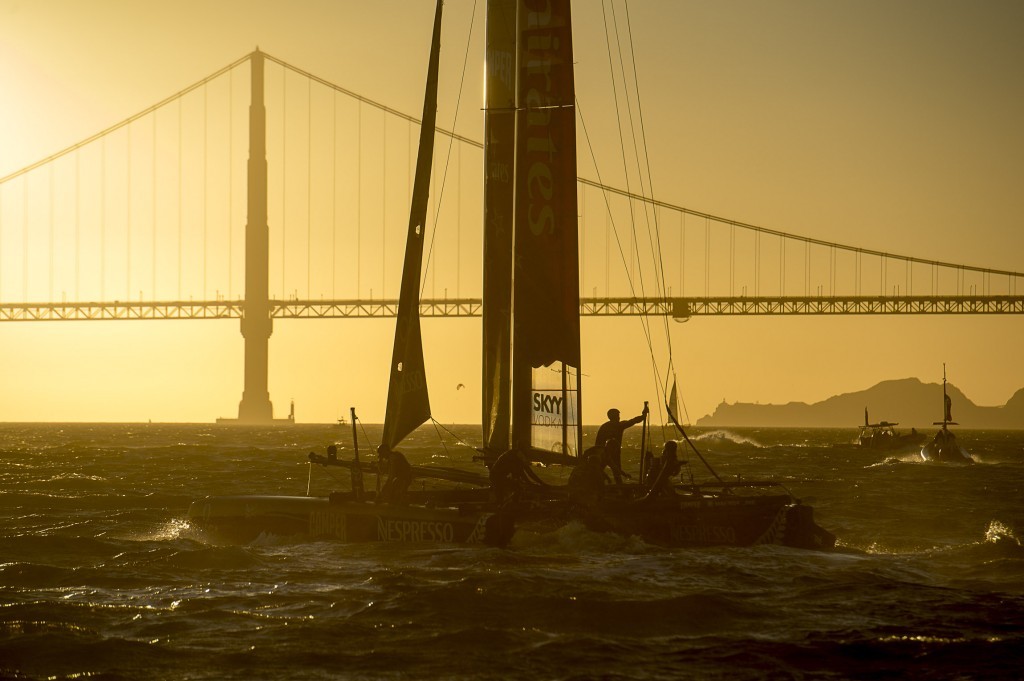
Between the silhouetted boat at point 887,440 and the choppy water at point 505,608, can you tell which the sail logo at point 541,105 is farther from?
the silhouetted boat at point 887,440

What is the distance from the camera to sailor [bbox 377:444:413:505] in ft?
46.9

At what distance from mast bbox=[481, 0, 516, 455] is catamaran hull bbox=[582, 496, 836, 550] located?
269cm

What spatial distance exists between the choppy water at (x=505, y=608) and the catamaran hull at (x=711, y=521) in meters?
0.16

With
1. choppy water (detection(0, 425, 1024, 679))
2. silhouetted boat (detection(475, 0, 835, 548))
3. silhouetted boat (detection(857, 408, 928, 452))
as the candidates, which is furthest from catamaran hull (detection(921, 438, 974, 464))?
silhouetted boat (detection(475, 0, 835, 548))

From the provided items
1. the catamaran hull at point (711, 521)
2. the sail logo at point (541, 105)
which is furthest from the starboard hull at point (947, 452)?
the sail logo at point (541, 105)

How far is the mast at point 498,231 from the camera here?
16281 mm

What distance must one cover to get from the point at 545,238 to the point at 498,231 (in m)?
2.11

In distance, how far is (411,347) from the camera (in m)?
15.1

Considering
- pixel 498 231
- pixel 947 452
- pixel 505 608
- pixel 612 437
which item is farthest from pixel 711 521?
pixel 947 452

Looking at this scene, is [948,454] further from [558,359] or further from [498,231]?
[558,359]

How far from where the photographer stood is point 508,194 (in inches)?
651

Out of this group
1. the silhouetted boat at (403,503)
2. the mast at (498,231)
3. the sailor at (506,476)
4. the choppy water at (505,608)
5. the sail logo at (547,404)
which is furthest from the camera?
the mast at (498,231)

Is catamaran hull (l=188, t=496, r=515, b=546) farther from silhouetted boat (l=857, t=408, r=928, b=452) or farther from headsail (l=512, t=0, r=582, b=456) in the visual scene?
silhouetted boat (l=857, t=408, r=928, b=452)

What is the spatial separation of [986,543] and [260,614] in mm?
9970
